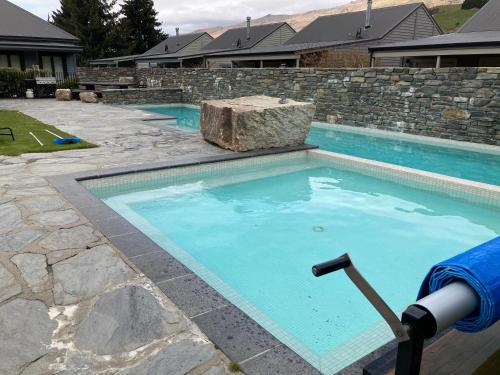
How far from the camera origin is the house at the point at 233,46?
26.2 meters

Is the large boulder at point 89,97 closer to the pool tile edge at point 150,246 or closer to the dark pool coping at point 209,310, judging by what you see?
the pool tile edge at point 150,246

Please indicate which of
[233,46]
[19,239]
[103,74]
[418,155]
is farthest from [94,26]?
[19,239]

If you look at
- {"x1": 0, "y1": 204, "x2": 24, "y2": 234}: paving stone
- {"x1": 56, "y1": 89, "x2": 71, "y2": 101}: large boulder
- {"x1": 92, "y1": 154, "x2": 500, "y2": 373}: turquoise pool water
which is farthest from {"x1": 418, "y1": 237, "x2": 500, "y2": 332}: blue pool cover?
{"x1": 56, "y1": 89, "x2": 71, "y2": 101}: large boulder

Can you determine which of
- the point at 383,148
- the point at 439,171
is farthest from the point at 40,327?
the point at 383,148

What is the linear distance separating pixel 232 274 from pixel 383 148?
6565mm

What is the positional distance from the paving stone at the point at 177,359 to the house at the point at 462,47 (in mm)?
14047

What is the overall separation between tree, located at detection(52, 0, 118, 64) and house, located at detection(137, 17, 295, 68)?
796cm

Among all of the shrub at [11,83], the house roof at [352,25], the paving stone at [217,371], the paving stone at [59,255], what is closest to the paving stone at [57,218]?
the paving stone at [59,255]

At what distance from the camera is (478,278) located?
3.44 ft

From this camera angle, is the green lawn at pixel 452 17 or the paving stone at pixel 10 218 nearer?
the paving stone at pixel 10 218

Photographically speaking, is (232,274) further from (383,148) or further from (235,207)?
(383,148)

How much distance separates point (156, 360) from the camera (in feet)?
6.76

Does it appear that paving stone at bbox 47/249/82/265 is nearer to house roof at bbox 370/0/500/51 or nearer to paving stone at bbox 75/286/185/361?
paving stone at bbox 75/286/185/361

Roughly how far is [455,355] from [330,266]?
60 cm
